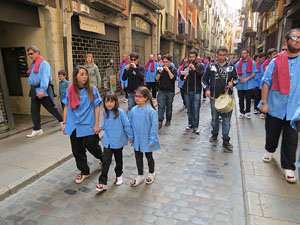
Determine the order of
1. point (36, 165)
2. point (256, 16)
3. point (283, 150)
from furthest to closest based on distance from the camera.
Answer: point (256, 16), point (36, 165), point (283, 150)

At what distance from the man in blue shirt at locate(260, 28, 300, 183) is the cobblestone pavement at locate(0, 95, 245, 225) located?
82 cm

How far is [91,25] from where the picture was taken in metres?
8.44

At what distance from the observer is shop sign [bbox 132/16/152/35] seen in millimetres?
12274

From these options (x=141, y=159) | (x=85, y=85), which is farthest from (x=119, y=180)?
(x=85, y=85)

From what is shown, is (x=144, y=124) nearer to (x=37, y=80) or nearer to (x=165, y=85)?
(x=165, y=85)

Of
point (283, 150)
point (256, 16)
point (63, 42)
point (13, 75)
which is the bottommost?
point (283, 150)

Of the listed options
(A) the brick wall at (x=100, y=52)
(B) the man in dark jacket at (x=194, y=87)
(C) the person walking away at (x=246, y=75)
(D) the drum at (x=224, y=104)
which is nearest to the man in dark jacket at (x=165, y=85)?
(B) the man in dark jacket at (x=194, y=87)

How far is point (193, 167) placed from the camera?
13.1 ft

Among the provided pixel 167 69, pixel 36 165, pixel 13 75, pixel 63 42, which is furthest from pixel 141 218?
pixel 13 75

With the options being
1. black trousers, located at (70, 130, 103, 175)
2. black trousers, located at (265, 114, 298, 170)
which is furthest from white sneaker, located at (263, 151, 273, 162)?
black trousers, located at (70, 130, 103, 175)

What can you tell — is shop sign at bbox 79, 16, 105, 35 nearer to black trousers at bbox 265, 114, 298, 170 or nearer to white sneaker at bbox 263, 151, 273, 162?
black trousers at bbox 265, 114, 298, 170

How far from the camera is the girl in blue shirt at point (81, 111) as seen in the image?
3154 millimetres

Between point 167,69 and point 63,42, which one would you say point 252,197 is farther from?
point 63,42

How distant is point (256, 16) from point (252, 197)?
83.2 feet
